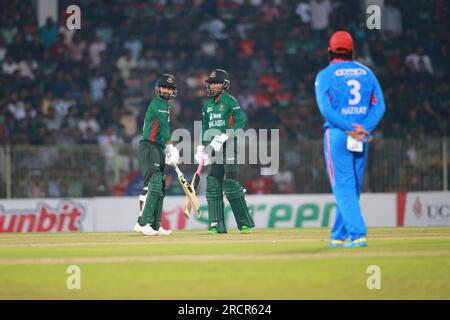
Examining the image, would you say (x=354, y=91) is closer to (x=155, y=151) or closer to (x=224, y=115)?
(x=224, y=115)

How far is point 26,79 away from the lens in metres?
25.9

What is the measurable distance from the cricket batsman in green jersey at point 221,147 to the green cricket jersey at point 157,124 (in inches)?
25.6

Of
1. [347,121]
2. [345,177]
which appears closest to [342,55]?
[347,121]

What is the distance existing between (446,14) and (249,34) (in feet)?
18.4

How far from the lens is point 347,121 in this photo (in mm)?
11633

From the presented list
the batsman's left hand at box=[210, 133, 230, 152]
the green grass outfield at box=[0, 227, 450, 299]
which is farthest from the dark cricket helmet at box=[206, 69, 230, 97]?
the green grass outfield at box=[0, 227, 450, 299]

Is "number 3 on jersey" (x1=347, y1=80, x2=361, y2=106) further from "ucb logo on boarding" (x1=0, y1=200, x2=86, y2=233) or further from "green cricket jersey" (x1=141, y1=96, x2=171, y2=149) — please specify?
"ucb logo on boarding" (x1=0, y1=200, x2=86, y2=233)

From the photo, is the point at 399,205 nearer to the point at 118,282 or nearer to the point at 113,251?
the point at 113,251

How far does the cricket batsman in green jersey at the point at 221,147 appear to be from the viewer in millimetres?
15508

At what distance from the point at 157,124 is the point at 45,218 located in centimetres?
794

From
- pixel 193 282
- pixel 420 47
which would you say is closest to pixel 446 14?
pixel 420 47

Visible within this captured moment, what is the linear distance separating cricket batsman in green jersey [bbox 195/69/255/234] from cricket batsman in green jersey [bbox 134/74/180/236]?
2.02 feet

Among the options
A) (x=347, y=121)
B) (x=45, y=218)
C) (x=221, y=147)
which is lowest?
(x=45, y=218)

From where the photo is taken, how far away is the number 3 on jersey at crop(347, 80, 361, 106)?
11.7 meters
